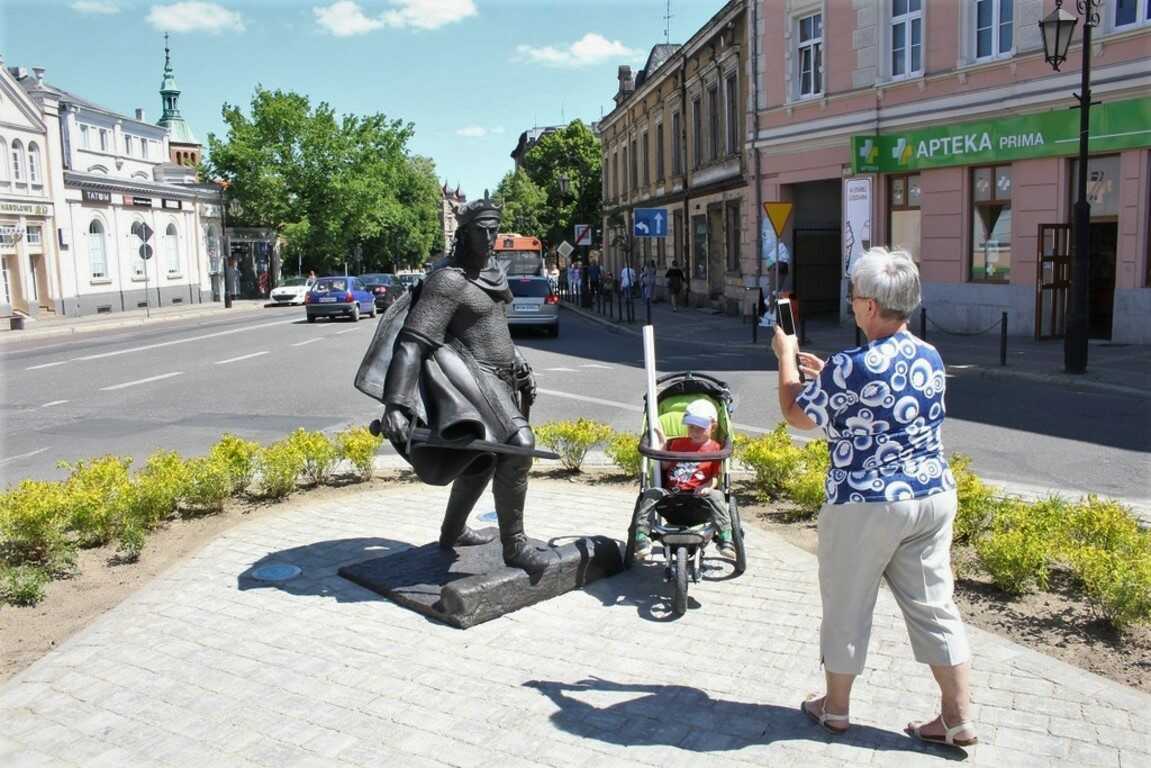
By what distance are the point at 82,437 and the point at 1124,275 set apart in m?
16.3

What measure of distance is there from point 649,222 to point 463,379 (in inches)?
844

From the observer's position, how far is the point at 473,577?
5.08m

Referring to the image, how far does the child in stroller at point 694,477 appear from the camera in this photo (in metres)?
5.38

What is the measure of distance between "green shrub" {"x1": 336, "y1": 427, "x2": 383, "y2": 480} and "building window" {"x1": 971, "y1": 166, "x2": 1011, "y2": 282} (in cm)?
1504

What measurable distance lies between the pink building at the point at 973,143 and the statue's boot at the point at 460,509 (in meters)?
14.9

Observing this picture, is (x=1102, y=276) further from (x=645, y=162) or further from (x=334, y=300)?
(x=645, y=162)

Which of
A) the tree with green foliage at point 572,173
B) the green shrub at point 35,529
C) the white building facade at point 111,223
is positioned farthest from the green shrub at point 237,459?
the tree with green foliage at point 572,173

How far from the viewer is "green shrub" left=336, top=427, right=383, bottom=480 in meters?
8.10

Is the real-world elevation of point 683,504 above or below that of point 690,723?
above

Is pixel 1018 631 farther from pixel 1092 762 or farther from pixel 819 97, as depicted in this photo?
pixel 819 97

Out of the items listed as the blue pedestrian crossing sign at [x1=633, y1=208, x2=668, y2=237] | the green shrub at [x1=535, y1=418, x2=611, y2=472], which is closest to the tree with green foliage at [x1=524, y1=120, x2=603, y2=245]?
the blue pedestrian crossing sign at [x1=633, y1=208, x2=668, y2=237]

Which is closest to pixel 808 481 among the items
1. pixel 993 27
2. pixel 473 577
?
pixel 473 577

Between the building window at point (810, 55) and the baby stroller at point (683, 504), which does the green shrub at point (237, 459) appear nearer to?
the baby stroller at point (683, 504)

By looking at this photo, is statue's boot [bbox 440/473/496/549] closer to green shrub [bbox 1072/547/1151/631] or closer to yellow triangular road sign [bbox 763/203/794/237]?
green shrub [bbox 1072/547/1151/631]
